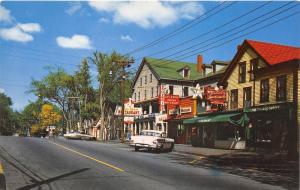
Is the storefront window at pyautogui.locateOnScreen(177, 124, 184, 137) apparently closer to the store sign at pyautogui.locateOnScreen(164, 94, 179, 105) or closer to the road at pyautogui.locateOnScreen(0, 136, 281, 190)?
the store sign at pyautogui.locateOnScreen(164, 94, 179, 105)

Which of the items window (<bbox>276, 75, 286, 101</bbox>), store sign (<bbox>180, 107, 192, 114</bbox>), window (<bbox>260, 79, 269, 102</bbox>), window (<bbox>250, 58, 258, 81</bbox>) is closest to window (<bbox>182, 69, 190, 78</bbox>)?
store sign (<bbox>180, 107, 192, 114</bbox>)

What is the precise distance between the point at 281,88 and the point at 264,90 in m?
2.41

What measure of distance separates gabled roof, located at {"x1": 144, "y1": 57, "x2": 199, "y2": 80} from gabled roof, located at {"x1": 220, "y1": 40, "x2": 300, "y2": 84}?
21244mm

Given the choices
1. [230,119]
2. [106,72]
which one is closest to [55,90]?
[106,72]

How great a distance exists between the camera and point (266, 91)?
35.3m

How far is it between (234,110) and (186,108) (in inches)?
419

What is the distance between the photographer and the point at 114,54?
2712 inches

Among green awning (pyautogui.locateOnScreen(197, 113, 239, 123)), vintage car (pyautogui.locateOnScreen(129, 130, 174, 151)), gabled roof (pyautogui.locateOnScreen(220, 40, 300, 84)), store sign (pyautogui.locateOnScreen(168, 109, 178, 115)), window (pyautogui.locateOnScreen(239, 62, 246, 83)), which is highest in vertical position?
gabled roof (pyautogui.locateOnScreen(220, 40, 300, 84))

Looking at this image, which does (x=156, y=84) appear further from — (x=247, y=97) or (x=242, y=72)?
(x=247, y=97)

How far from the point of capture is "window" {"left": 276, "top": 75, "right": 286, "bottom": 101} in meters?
32.9

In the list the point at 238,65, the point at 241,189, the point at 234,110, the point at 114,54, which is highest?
the point at 114,54

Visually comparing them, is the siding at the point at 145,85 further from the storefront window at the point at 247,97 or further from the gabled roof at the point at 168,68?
the storefront window at the point at 247,97

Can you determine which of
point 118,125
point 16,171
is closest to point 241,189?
point 16,171

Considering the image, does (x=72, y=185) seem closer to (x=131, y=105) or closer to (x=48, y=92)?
(x=131, y=105)
